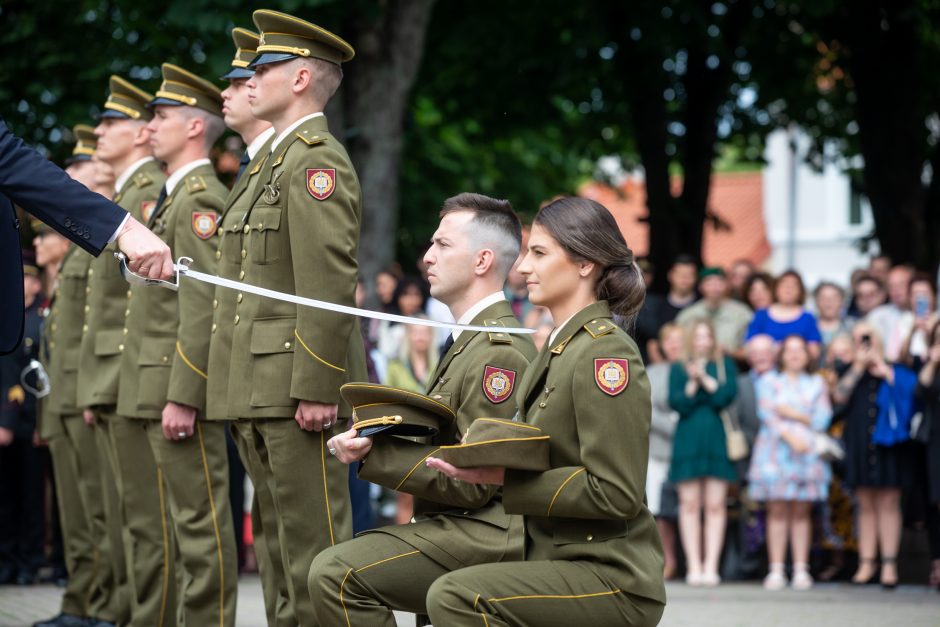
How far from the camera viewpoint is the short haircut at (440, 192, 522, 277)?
5.56m

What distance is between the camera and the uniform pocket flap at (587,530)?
4473 mm

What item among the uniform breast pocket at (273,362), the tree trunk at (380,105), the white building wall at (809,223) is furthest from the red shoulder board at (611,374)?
the white building wall at (809,223)

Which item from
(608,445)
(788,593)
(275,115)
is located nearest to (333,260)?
(275,115)

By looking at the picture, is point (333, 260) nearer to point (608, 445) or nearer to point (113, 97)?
point (608, 445)

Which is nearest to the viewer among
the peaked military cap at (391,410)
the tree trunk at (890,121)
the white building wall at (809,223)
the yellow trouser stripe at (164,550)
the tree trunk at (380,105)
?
the peaked military cap at (391,410)

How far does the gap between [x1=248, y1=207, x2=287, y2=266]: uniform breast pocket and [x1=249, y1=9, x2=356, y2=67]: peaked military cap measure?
63 centimetres

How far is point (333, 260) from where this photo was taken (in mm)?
5793

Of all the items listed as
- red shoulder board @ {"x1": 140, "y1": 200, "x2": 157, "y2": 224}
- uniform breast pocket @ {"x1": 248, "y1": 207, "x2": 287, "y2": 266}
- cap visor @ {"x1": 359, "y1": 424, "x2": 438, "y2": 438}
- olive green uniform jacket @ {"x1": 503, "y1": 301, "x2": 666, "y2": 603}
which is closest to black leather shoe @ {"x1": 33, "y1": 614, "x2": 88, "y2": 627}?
red shoulder board @ {"x1": 140, "y1": 200, "x2": 157, "y2": 224}

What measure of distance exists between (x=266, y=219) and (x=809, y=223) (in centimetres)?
3749

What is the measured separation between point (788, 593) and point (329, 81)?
5.96 m

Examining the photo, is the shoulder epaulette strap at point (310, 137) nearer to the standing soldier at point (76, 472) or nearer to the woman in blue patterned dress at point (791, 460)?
the standing soldier at point (76, 472)

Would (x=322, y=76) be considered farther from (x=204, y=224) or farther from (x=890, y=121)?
(x=890, y=121)

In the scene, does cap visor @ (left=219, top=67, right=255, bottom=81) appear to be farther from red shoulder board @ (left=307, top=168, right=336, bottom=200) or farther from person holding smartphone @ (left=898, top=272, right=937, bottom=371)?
person holding smartphone @ (left=898, top=272, right=937, bottom=371)

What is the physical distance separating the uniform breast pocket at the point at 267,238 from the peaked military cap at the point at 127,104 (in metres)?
2.22
